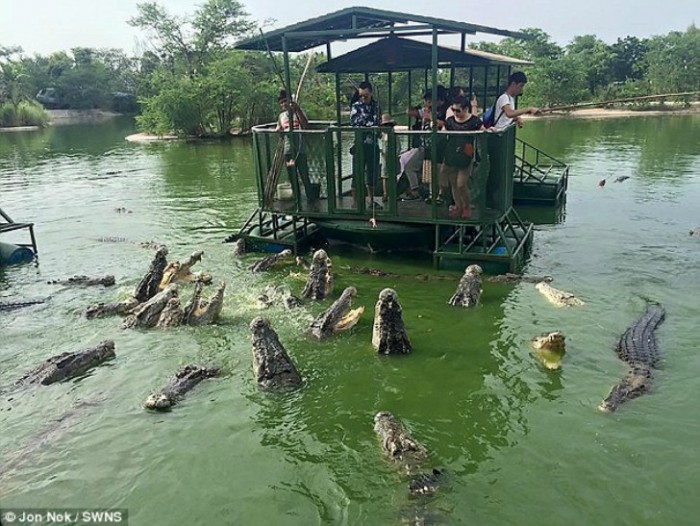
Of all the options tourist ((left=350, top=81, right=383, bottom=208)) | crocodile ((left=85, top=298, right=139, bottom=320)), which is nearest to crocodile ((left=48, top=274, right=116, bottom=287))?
crocodile ((left=85, top=298, right=139, bottom=320))

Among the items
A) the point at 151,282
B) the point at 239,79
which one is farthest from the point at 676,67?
the point at 151,282

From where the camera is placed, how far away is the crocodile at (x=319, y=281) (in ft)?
35.4

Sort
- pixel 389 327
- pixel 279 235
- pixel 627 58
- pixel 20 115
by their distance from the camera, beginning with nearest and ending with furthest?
pixel 389 327 → pixel 279 235 → pixel 20 115 → pixel 627 58

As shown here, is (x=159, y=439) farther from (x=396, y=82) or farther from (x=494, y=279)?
(x=396, y=82)

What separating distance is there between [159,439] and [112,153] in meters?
34.1

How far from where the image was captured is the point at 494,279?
11328mm

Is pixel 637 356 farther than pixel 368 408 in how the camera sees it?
Yes

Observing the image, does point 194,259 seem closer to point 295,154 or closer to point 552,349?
point 295,154

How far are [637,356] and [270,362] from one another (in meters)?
5.02

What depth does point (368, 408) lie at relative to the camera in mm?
7266

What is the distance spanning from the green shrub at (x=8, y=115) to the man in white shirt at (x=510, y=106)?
63.0m

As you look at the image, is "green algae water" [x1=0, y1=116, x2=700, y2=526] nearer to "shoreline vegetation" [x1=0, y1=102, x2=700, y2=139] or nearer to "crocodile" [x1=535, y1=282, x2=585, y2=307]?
"crocodile" [x1=535, y1=282, x2=585, y2=307]

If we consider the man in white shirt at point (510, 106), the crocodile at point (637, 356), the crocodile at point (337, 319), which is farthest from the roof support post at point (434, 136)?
the crocodile at point (637, 356)

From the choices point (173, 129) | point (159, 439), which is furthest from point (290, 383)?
point (173, 129)
